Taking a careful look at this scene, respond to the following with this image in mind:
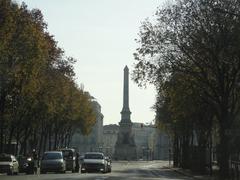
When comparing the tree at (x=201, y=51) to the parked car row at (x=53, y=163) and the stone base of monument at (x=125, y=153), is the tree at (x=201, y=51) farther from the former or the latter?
the stone base of monument at (x=125, y=153)

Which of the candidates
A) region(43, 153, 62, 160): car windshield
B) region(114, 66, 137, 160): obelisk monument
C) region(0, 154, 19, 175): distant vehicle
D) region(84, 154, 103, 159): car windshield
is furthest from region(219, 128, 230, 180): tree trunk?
region(114, 66, 137, 160): obelisk monument

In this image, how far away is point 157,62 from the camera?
174ft

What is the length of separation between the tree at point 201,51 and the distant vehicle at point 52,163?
35.9 feet

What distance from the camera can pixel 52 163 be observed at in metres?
59.4

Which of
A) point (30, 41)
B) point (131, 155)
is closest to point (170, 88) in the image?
point (30, 41)

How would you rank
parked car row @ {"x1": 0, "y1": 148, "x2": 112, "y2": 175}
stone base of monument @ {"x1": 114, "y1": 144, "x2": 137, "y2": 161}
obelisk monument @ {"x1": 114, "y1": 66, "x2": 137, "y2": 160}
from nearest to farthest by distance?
parked car row @ {"x1": 0, "y1": 148, "x2": 112, "y2": 175} < obelisk monument @ {"x1": 114, "y1": 66, "x2": 137, "y2": 160} < stone base of monument @ {"x1": 114, "y1": 144, "x2": 137, "y2": 161}

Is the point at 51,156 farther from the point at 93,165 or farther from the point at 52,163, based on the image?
the point at 93,165

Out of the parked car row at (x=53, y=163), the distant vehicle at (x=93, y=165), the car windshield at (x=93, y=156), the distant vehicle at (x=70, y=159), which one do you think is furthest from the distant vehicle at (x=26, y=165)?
the car windshield at (x=93, y=156)

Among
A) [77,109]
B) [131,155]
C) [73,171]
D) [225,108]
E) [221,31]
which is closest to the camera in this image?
[221,31]

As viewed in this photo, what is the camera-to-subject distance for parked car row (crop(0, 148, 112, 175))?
56463 millimetres

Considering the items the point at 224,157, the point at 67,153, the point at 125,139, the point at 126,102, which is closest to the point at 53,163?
the point at 67,153

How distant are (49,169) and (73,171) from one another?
5.26 meters

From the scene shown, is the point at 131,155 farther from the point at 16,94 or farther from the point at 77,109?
the point at 16,94

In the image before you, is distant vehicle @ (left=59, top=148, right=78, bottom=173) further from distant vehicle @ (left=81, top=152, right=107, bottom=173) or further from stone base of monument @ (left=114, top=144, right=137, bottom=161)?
stone base of monument @ (left=114, top=144, right=137, bottom=161)
